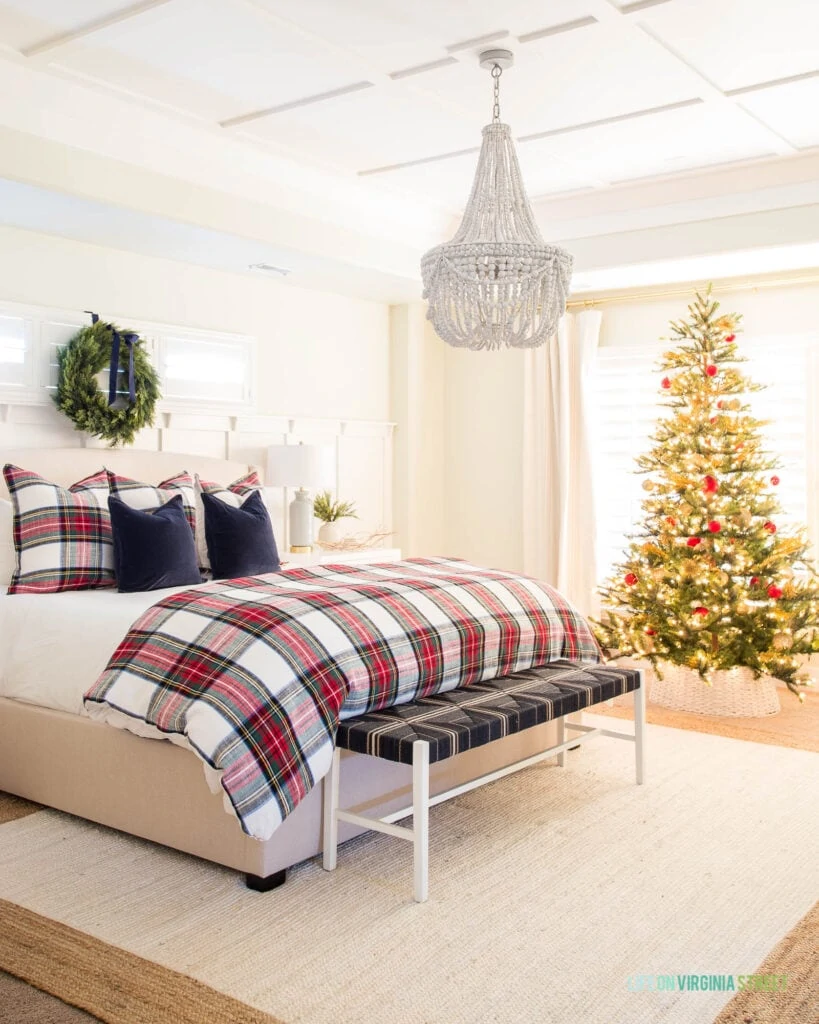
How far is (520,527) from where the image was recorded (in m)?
7.04

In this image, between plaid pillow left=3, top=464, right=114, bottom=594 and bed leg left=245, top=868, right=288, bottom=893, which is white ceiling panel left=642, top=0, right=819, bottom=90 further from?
bed leg left=245, top=868, right=288, bottom=893

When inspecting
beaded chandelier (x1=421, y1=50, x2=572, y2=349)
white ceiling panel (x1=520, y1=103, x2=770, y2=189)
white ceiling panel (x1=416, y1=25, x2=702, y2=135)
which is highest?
white ceiling panel (x1=416, y1=25, x2=702, y2=135)

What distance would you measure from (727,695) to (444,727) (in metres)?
2.68

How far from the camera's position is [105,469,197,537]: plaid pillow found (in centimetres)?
456

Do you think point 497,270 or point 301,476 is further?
point 301,476

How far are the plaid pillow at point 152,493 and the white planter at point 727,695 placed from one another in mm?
2614

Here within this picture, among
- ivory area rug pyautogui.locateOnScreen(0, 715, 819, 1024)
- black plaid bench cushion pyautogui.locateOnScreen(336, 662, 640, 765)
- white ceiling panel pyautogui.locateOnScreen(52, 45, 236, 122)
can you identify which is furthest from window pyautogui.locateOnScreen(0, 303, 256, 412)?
black plaid bench cushion pyautogui.locateOnScreen(336, 662, 640, 765)

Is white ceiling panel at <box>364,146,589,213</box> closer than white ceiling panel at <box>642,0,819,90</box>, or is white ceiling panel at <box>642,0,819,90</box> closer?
white ceiling panel at <box>642,0,819,90</box>

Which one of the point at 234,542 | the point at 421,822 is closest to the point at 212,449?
the point at 234,542

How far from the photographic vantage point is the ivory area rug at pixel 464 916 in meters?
2.42

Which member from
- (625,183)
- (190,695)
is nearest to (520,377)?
(625,183)

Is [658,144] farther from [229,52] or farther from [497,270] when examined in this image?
[229,52]

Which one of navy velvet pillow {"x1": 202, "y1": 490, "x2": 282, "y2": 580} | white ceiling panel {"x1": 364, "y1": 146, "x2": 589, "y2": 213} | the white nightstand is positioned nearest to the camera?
navy velvet pillow {"x1": 202, "y1": 490, "x2": 282, "y2": 580}

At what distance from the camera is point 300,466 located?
229 inches
